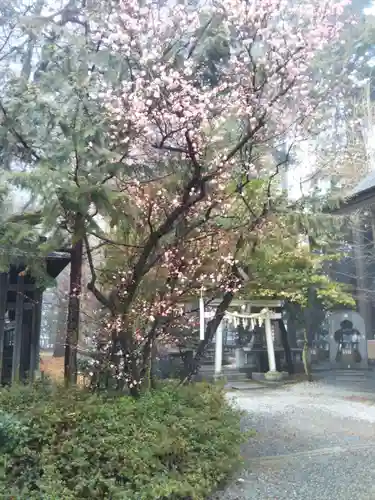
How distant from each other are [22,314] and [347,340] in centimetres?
1125

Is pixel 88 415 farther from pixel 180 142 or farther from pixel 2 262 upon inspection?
pixel 180 142

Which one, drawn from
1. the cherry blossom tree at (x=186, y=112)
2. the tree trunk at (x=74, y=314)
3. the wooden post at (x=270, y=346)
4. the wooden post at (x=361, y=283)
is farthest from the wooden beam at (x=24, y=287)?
the wooden post at (x=361, y=283)

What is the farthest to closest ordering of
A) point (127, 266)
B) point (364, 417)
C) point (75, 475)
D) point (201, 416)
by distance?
point (364, 417) < point (127, 266) < point (201, 416) < point (75, 475)

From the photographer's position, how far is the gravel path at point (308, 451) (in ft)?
13.1

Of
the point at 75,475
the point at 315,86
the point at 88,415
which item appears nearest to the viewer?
the point at 75,475

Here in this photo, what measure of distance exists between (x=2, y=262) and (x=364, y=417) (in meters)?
6.09

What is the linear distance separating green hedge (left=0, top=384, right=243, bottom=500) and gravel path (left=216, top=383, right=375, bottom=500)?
508 millimetres

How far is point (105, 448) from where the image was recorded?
323 cm

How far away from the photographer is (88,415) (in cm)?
339

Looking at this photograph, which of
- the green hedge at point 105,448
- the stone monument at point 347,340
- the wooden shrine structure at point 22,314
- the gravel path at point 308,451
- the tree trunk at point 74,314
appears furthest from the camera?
the stone monument at point 347,340

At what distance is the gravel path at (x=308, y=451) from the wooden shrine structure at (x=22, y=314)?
2948 mm

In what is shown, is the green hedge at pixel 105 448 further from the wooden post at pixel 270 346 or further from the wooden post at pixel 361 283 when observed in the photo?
the wooden post at pixel 361 283

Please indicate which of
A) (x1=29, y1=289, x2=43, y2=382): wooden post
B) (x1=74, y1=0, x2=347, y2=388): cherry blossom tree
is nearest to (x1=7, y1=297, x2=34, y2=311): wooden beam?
(x1=29, y1=289, x2=43, y2=382): wooden post

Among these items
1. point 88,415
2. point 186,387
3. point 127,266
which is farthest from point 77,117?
point 186,387
